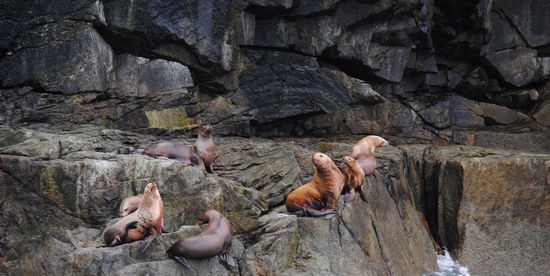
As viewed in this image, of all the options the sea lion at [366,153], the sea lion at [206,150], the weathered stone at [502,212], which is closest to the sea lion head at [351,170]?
the sea lion at [366,153]

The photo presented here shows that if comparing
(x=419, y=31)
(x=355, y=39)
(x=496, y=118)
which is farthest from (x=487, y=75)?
(x=355, y=39)

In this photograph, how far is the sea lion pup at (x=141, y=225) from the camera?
607 cm

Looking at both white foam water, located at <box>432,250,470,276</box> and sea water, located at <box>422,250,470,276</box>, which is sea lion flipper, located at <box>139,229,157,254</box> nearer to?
sea water, located at <box>422,250,470,276</box>

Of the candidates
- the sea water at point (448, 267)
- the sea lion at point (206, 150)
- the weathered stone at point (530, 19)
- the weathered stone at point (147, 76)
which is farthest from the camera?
the weathered stone at point (530, 19)

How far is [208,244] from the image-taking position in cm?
599

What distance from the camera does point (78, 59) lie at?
1014cm

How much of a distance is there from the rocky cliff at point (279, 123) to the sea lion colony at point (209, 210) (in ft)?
0.60

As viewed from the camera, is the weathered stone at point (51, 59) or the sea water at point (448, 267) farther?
the weathered stone at point (51, 59)

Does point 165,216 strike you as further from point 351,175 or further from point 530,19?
point 530,19

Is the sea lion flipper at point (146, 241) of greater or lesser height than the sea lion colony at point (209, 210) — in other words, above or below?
below

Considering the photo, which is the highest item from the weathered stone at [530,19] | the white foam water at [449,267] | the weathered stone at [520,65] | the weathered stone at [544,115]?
the weathered stone at [530,19]

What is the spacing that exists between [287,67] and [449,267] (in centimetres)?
544

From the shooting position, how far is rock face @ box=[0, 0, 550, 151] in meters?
10.1

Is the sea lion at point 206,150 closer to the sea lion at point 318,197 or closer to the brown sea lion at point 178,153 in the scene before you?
the brown sea lion at point 178,153
